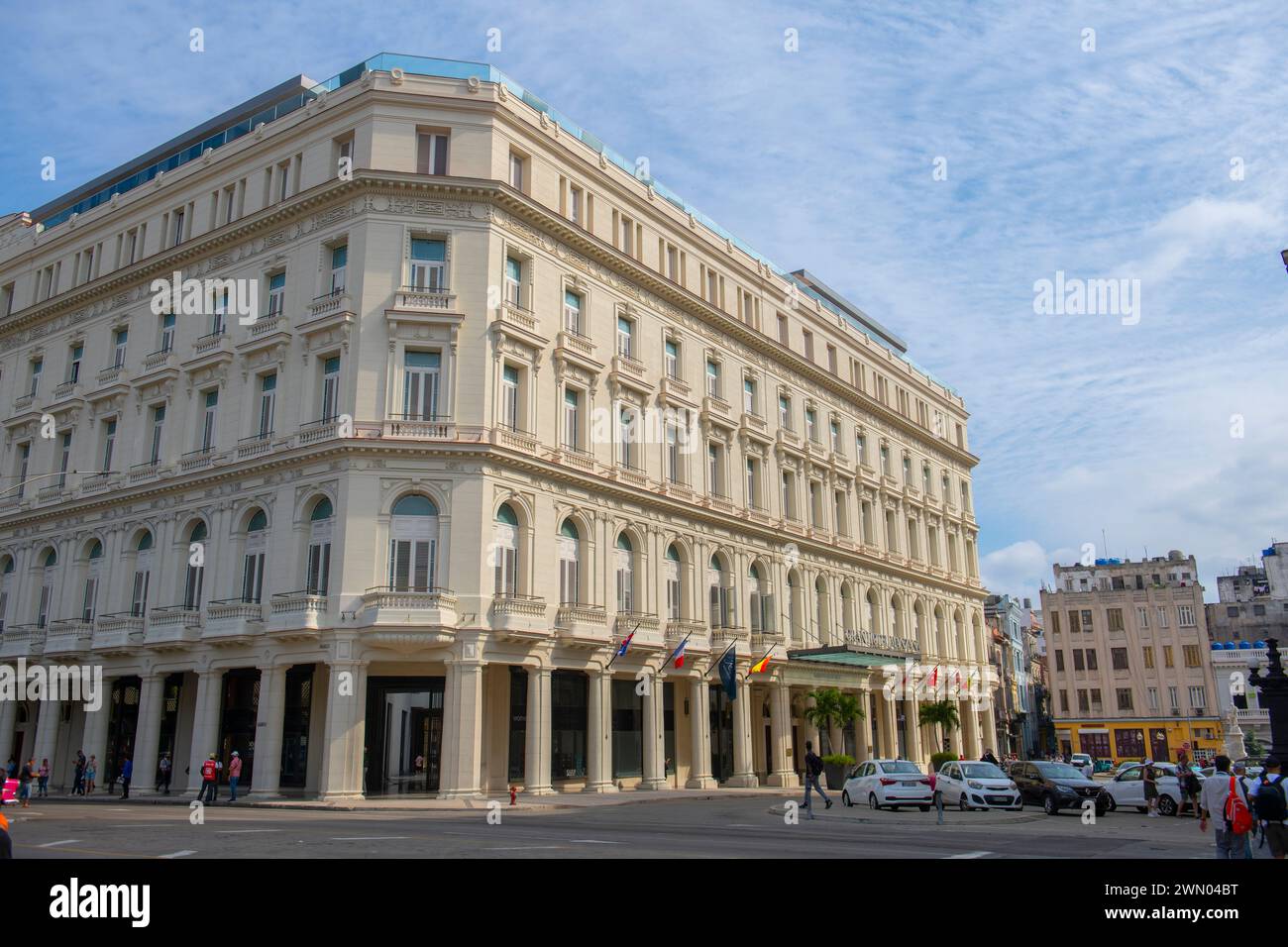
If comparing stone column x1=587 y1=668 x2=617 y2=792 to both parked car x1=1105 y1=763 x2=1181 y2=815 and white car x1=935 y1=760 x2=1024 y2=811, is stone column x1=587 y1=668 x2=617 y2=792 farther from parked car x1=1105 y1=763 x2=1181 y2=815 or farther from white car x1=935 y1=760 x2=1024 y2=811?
parked car x1=1105 y1=763 x2=1181 y2=815

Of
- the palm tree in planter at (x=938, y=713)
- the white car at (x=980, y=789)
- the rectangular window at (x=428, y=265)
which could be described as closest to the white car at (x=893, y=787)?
the white car at (x=980, y=789)

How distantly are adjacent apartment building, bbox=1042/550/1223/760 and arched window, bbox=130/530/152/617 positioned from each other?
238ft

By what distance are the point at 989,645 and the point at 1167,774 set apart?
6788cm

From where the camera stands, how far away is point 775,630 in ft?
164

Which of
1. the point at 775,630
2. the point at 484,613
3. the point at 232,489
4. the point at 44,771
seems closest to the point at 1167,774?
the point at 775,630

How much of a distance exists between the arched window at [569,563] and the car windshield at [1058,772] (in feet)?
56.6

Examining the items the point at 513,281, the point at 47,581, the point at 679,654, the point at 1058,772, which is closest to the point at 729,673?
the point at 679,654

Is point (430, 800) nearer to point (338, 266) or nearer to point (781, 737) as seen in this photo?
point (338, 266)

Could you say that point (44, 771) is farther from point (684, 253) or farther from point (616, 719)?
point (684, 253)

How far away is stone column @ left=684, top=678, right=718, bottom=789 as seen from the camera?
140 ft

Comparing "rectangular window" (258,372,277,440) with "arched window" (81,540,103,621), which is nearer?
"rectangular window" (258,372,277,440)

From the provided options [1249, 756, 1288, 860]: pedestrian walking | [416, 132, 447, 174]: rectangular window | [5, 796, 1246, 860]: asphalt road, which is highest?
[416, 132, 447, 174]: rectangular window

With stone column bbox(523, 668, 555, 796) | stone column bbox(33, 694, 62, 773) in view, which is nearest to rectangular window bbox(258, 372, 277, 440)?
stone column bbox(523, 668, 555, 796)

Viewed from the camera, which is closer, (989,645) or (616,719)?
(616,719)
